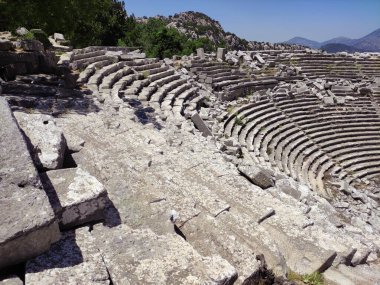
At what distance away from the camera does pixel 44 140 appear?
453cm

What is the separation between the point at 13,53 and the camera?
395 inches

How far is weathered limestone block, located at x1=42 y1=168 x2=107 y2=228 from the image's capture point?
342 centimetres

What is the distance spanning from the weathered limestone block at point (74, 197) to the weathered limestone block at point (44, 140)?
31cm

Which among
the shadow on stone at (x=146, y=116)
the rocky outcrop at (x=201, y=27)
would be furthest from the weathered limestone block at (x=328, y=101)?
the rocky outcrop at (x=201, y=27)

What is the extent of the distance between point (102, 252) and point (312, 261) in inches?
106

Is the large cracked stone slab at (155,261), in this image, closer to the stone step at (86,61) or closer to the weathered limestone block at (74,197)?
the weathered limestone block at (74,197)

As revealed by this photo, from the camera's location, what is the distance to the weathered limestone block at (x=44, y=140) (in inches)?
163

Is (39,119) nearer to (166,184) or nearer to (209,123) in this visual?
(166,184)

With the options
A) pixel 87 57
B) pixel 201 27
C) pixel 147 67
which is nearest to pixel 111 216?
pixel 87 57

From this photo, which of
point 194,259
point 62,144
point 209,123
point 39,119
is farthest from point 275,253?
point 209,123

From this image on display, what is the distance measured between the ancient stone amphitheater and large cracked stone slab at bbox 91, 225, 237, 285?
0.01 metres

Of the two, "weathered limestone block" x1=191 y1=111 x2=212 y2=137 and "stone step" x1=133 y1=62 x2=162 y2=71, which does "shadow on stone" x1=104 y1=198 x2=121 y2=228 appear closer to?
"weathered limestone block" x1=191 y1=111 x2=212 y2=137

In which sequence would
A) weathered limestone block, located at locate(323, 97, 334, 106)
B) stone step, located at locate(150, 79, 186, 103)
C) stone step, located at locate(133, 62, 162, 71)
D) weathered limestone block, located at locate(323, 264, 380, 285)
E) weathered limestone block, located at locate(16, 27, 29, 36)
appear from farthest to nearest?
weathered limestone block, located at locate(323, 97, 334, 106), stone step, located at locate(133, 62, 162, 71), weathered limestone block, located at locate(16, 27, 29, 36), stone step, located at locate(150, 79, 186, 103), weathered limestone block, located at locate(323, 264, 380, 285)

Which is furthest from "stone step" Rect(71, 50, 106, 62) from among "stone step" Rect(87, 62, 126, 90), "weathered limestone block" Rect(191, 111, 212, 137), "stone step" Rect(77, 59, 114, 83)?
"weathered limestone block" Rect(191, 111, 212, 137)
